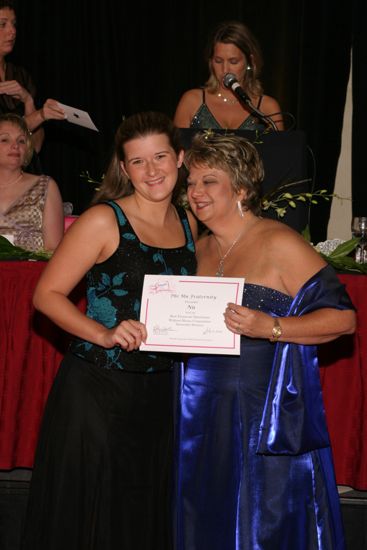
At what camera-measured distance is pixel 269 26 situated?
Result: 6.48m

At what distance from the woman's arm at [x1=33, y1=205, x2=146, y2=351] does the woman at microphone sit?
201 cm

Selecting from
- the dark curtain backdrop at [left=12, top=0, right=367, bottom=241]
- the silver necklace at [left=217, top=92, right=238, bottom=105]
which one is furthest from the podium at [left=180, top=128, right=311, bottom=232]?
the dark curtain backdrop at [left=12, top=0, right=367, bottom=241]

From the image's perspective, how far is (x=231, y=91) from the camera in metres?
4.84

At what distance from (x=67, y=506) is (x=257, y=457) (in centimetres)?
64

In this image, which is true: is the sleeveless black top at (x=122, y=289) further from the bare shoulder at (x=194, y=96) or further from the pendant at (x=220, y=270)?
the bare shoulder at (x=194, y=96)

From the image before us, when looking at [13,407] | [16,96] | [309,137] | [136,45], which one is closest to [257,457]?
[13,407]

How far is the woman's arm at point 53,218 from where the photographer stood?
15.2 ft

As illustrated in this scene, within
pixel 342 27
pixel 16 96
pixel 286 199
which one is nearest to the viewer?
pixel 286 199

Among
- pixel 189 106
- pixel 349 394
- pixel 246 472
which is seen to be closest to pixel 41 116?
pixel 189 106

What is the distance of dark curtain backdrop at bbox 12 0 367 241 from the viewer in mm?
6414

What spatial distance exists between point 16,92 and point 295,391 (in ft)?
10.00

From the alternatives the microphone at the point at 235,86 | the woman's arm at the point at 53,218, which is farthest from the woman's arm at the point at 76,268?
the woman's arm at the point at 53,218

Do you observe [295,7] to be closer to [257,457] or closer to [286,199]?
[286,199]
